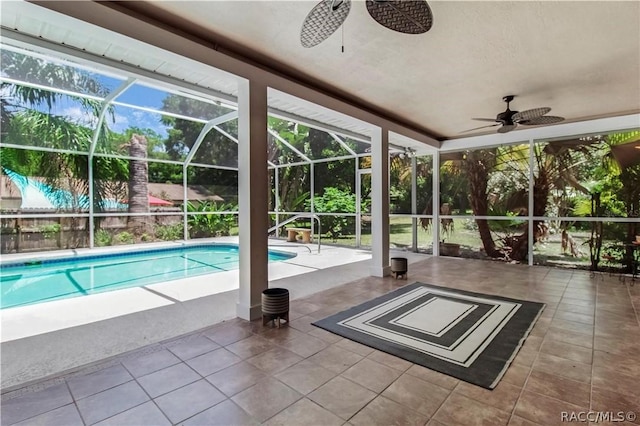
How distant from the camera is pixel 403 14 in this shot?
173 cm

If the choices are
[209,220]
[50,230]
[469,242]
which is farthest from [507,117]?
[50,230]

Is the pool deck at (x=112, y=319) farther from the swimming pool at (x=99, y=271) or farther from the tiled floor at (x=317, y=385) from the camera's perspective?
the swimming pool at (x=99, y=271)

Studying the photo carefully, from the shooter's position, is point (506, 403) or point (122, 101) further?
point (122, 101)

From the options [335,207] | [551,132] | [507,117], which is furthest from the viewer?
[335,207]

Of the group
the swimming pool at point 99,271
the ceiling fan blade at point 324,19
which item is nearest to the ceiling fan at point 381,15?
the ceiling fan blade at point 324,19

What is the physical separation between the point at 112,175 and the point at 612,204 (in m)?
11.5

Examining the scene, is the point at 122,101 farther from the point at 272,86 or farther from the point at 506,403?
the point at 506,403

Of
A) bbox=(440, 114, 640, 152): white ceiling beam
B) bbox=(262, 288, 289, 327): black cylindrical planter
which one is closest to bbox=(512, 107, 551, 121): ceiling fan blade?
bbox=(440, 114, 640, 152): white ceiling beam

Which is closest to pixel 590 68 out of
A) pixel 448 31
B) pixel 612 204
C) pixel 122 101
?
pixel 448 31

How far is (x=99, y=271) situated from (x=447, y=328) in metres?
7.16

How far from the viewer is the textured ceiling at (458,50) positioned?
243 centimetres

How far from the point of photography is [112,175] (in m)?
8.57

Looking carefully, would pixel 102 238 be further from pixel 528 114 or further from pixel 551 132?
pixel 551 132

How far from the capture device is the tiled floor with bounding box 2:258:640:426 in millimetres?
1840
